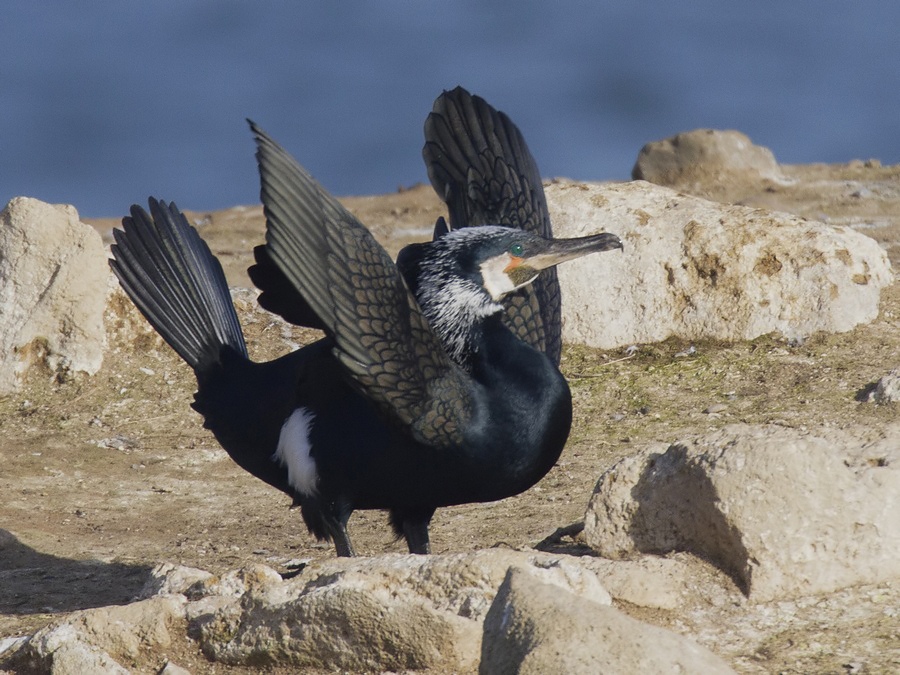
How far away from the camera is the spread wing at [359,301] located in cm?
409

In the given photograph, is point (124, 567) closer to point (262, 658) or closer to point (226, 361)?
point (226, 361)

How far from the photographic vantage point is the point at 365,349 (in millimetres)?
4227

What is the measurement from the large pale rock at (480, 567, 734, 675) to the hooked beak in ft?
5.78

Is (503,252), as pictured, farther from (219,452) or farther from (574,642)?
(219,452)

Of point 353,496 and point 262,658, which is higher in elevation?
point 353,496

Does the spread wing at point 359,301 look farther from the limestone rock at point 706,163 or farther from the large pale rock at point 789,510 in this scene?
the limestone rock at point 706,163

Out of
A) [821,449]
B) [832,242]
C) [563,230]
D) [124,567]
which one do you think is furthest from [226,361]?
[832,242]

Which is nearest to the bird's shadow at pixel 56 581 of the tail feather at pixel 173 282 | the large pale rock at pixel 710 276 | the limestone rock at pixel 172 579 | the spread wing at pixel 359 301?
the limestone rock at pixel 172 579

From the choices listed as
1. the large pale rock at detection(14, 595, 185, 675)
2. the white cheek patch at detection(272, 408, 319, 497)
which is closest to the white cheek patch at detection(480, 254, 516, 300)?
the white cheek patch at detection(272, 408, 319, 497)

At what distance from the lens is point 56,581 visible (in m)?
5.06

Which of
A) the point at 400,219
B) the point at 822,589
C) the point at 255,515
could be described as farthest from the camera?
the point at 400,219

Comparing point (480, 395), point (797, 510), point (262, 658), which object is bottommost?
point (262, 658)

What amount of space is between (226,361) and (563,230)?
2.90 m

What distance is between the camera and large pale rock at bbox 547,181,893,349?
738cm
